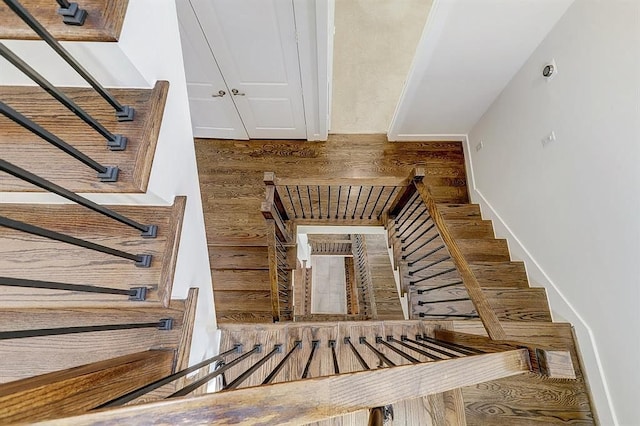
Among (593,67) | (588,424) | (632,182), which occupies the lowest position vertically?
(588,424)

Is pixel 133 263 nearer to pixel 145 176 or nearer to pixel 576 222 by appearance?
pixel 145 176

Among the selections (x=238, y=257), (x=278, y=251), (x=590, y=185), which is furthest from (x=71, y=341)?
(x=590, y=185)

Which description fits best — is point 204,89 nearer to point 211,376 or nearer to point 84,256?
point 84,256

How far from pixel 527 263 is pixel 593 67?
1.46 meters

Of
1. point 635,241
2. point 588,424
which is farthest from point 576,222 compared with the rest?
point 588,424

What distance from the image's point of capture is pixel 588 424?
67.2 inches

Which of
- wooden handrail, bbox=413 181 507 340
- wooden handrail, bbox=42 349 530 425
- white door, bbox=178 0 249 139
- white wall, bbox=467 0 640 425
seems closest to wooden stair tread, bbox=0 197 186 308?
wooden handrail, bbox=42 349 530 425

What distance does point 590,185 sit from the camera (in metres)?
1.82

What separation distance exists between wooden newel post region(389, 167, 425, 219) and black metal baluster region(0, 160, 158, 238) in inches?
58.4

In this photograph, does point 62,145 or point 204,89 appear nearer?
point 62,145

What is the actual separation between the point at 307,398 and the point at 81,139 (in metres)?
0.90

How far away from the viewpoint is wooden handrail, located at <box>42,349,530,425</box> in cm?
45

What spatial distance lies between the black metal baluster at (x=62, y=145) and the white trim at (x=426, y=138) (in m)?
3.42

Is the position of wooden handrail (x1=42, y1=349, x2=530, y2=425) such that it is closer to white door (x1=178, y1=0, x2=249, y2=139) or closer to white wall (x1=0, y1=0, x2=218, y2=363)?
white wall (x1=0, y1=0, x2=218, y2=363)
